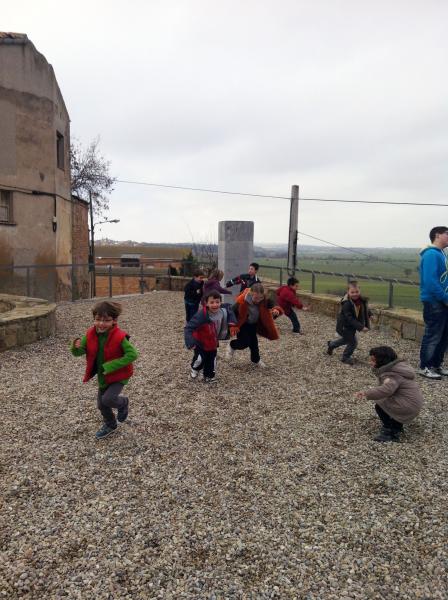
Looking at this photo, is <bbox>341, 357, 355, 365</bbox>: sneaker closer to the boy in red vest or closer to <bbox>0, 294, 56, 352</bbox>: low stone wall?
the boy in red vest

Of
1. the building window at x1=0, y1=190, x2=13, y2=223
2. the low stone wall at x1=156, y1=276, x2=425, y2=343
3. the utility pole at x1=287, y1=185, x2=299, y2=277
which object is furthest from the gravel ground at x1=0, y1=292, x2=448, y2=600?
the building window at x1=0, y1=190, x2=13, y2=223

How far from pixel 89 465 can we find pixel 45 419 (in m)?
1.22

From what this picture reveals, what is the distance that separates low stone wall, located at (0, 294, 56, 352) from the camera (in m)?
7.46

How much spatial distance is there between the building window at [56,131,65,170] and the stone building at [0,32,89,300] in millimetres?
36

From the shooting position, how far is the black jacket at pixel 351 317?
6698 mm

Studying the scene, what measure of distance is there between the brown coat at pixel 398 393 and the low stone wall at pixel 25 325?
5736 millimetres

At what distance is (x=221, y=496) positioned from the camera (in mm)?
3307

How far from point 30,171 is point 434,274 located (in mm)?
13078

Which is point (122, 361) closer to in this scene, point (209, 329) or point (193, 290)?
point (209, 329)

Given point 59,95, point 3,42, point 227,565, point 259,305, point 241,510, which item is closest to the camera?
point 227,565

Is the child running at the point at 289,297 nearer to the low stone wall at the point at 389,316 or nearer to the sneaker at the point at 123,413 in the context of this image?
the low stone wall at the point at 389,316

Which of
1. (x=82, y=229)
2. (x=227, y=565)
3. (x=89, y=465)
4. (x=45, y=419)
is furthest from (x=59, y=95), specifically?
(x=227, y=565)

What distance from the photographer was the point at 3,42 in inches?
552

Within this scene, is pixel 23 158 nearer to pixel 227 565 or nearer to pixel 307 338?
pixel 307 338
